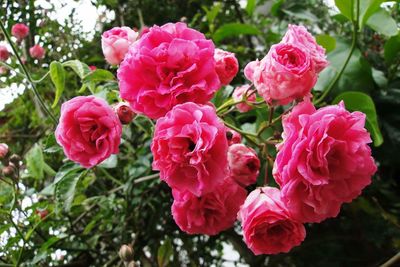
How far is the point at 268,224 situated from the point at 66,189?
0.34 metres

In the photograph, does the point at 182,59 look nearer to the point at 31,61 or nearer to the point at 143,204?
the point at 143,204

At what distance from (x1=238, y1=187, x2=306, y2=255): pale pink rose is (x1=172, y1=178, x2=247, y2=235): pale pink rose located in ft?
0.07

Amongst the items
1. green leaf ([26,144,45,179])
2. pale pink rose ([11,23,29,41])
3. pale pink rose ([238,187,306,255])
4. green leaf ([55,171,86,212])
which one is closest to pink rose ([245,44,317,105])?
pale pink rose ([238,187,306,255])

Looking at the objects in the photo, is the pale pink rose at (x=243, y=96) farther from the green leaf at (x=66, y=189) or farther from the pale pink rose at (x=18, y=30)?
the pale pink rose at (x=18, y=30)

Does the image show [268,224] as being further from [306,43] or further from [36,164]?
[36,164]

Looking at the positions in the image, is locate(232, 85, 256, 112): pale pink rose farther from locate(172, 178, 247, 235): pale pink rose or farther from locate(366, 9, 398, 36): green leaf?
locate(366, 9, 398, 36): green leaf

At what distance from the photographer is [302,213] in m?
0.47

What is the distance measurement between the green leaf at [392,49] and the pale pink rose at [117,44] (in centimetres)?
59

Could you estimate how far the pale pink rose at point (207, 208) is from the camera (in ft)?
1.69

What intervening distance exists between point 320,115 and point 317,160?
0.04 meters

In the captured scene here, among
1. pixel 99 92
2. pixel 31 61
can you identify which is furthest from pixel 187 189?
pixel 31 61

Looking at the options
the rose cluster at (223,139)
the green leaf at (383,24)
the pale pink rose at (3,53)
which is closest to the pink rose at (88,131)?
the rose cluster at (223,139)

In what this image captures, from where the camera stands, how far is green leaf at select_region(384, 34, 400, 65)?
979 millimetres

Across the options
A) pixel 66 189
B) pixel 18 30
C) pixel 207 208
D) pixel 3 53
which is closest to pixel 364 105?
pixel 207 208
